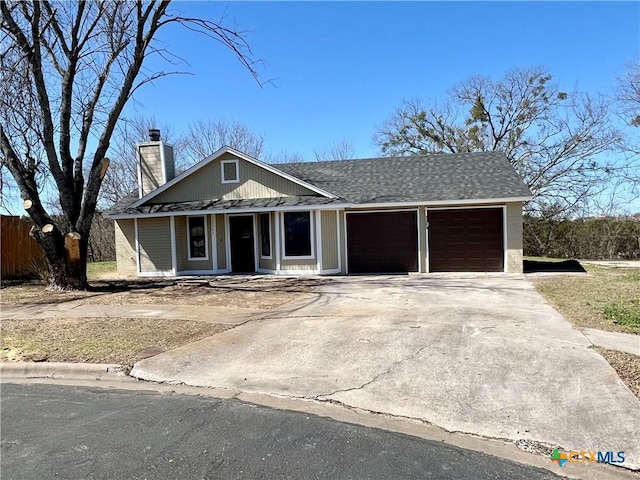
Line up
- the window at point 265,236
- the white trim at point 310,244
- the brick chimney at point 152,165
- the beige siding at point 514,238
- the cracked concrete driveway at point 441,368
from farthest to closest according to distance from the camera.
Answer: the brick chimney at point 152,165 → the window at point 265,236 → the white trim at point 310,244 → the beige siding at point 514,238 → the cracked concrete driveway at point 441,368

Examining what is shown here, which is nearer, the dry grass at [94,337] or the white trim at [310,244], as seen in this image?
the dry grass at [94,337]

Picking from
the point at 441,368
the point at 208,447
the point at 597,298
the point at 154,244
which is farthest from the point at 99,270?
the point at 208,447

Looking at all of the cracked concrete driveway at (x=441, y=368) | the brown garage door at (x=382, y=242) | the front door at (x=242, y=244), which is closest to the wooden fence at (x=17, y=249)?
the front door at (x=242, y=244)

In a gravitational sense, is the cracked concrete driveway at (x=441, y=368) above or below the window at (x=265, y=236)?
below

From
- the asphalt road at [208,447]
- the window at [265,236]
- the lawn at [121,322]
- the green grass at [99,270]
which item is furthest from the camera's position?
the green grass at [99,270]

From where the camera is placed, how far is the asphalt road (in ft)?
11.5

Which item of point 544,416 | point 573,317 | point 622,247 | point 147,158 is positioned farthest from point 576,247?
point 544,416

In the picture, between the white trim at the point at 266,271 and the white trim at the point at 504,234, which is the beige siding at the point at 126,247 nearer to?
the white trim at the point at 266,271

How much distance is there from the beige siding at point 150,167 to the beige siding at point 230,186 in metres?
1.88

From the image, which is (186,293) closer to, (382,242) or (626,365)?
(382,242)

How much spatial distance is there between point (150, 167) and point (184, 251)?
4.36 meters

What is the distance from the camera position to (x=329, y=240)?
55.8 feet

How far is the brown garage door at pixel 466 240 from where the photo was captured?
53.8ft

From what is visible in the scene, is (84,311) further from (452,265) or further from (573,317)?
(452,265)
